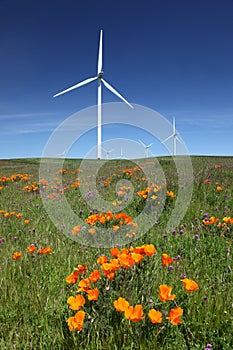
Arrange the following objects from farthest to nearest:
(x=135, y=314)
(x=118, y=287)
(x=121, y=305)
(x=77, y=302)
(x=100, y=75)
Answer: (x=100, y=75)
(x=118, y=287)
(x=77, y=302)
(x=121, y=305)
(x=135, y=314)

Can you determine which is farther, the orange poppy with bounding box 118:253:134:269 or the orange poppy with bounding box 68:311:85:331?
the orange poppy with bounding box 118:253:134:269

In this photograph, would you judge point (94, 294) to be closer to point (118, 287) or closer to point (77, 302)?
point (77, 302)

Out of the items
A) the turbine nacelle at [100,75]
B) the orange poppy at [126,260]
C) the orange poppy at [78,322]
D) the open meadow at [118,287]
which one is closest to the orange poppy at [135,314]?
the open meadow at [118,287]

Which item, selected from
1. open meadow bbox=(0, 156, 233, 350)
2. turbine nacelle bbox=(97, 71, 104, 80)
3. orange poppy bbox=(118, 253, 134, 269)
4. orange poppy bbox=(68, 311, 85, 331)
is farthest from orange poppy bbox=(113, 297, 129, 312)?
turbine nacelle bbox=(97, 71, 104, 80)

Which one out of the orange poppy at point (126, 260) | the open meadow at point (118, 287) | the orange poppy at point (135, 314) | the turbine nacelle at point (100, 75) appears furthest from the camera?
the turbine nacelle at point (100, 75)

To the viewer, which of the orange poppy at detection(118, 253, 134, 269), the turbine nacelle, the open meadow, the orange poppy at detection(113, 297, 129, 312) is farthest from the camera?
the turbine nacelle

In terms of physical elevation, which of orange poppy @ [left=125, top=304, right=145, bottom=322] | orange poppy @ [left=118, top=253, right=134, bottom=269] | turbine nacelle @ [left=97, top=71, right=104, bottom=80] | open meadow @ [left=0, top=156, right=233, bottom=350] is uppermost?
turbine nacelle @ [left=97, top=71, right=104, bottom=80]

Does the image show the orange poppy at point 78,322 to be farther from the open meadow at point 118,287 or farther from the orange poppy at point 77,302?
the orange poppy at point 77,302

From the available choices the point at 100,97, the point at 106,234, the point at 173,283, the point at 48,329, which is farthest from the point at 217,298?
the point at 100,97

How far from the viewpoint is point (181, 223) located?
545cm

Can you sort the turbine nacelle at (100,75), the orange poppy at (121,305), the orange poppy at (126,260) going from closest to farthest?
the orange poppy at (121,305), the orange poppy at (126,260), the turbine nacelle at (100,75)

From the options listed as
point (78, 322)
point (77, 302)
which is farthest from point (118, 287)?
point (78, 322)

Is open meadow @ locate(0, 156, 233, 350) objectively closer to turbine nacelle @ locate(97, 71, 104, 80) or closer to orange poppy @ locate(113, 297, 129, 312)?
orange poppy @ locate(113, 297, 129, 312)

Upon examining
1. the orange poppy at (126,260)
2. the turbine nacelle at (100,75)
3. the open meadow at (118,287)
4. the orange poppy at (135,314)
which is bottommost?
the open meadow at (118,287)
